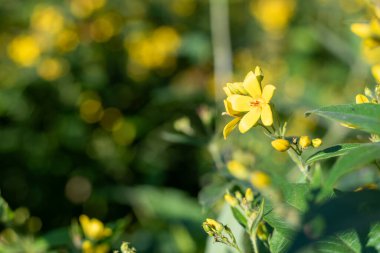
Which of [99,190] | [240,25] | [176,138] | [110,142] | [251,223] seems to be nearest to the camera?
[251,223]

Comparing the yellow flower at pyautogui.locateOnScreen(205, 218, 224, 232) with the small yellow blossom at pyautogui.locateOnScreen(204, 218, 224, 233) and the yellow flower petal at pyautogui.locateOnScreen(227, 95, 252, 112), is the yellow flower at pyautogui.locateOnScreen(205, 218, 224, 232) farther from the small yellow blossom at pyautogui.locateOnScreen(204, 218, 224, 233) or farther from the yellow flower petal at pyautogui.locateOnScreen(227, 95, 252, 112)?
the yellow flower petal at pyautogui.locateOnScreen(227, 95, 252, 112)

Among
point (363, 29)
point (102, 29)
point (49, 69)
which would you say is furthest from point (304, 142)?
point (102, 29)

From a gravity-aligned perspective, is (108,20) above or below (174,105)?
above

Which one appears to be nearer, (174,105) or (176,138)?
(176,138)

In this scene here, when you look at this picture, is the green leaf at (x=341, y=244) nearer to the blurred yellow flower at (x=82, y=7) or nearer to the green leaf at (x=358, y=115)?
the green leaf at (x=358, y=115)

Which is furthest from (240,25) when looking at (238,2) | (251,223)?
(251,223)

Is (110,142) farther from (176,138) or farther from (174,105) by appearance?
(176,138)
